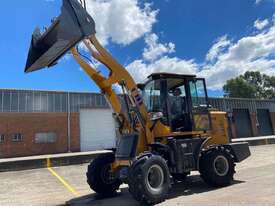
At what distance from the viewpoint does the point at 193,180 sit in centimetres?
1000

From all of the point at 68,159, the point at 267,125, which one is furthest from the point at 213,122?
the point at 267,125

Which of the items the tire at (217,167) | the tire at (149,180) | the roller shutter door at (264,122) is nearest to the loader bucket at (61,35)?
the tire at (149,180)

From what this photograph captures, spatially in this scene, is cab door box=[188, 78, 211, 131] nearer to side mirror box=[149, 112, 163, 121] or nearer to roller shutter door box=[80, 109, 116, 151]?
side mirror box=[149, 112, 163, 121]

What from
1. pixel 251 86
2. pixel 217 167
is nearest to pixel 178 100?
pixel 217 167

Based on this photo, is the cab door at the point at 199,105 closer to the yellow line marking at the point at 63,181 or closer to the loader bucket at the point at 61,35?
the loader bucket at the point at 61,35

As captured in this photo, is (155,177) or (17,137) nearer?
(155,177)

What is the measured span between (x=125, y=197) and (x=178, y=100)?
3149mm

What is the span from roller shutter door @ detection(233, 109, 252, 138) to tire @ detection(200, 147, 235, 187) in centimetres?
3608

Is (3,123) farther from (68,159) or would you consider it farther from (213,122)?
(213,122)

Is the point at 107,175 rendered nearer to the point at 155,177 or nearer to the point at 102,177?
the point at 102,177

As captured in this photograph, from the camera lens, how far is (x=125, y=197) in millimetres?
8117

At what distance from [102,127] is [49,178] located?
20552 mm

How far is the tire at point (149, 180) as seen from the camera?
6594mm

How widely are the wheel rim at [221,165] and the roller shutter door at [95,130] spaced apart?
79.5ft
